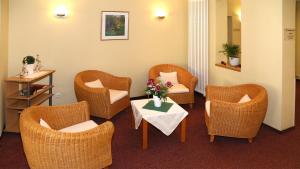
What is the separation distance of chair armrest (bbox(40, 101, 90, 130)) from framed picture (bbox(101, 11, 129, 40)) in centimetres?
268

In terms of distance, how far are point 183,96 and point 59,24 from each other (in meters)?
3.14

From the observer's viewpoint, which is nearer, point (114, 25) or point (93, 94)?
point (93, 94)

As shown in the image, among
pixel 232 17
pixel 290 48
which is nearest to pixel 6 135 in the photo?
pixel 290 48

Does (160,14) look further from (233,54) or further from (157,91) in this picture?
(157,91)

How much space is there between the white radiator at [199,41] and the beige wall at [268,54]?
1.42 metres

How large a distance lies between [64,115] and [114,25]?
3.07 m

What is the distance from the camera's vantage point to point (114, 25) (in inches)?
232

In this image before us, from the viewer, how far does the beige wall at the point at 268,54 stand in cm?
404

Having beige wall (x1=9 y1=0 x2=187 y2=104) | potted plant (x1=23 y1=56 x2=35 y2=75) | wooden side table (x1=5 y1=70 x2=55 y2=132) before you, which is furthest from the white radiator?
potted plant (x1=23 y1=56 x2=35 y2=75)

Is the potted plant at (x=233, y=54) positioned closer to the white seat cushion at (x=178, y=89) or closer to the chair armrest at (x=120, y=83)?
the white seat cushion at (x=178, y=89)

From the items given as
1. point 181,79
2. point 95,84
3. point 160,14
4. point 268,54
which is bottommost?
point 95,84

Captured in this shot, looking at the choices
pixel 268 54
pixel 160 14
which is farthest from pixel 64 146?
pixel 160 14

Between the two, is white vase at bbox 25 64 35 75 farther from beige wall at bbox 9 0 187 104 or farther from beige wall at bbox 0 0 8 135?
beige wall at bbox 9 0 187 104

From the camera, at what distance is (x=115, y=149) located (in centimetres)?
373
